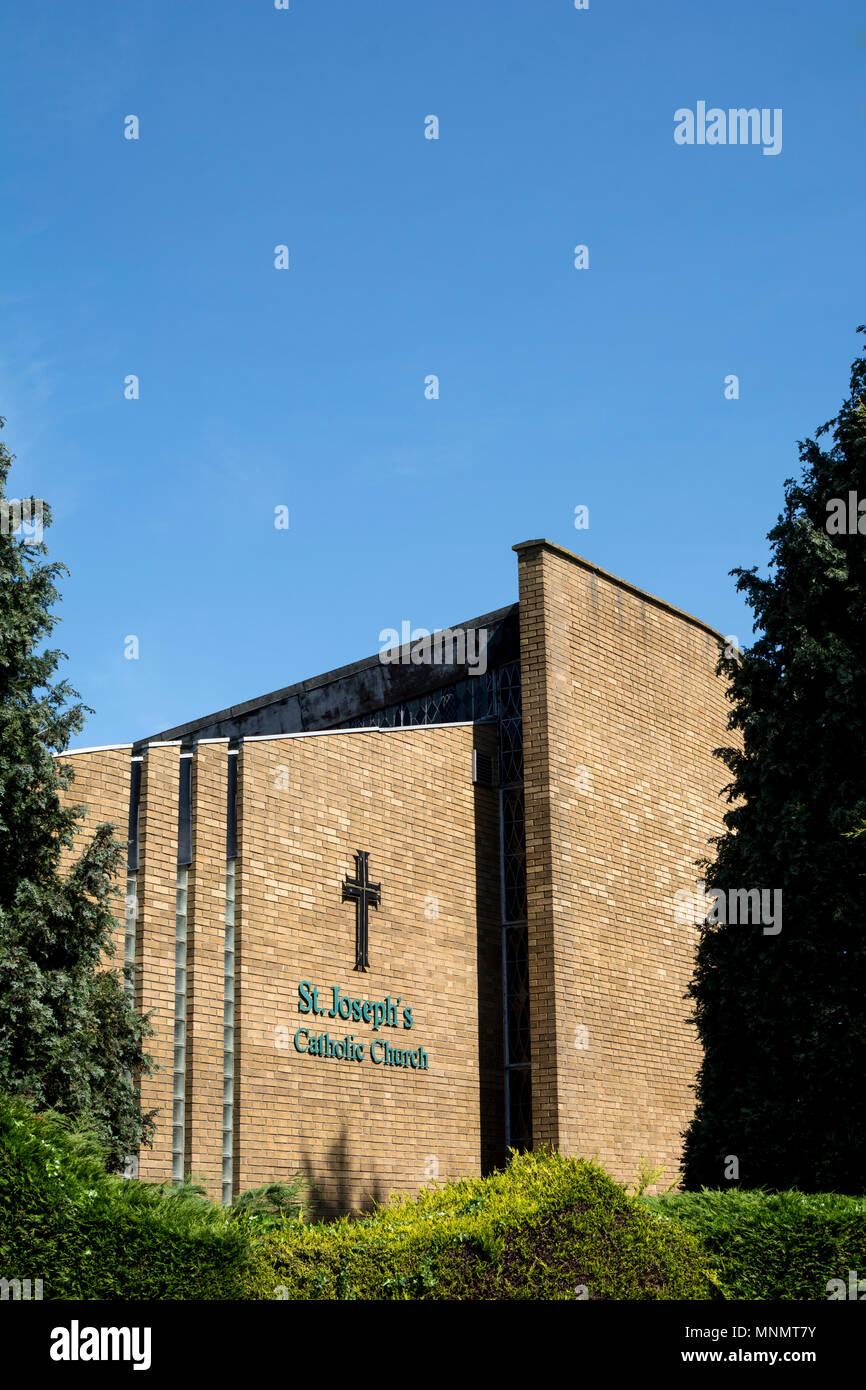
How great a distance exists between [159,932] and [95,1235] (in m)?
6.88

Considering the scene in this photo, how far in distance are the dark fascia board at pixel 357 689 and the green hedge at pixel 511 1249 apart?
1269cm

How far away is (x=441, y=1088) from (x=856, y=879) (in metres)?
6.60

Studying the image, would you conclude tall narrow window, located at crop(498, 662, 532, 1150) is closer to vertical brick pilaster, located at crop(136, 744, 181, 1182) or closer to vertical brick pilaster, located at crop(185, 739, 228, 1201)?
vertical brick pilaster, located at crop(185, 739, 228, 1201)

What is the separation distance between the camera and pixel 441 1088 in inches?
729

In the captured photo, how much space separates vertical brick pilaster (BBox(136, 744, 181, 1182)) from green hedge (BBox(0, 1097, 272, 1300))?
5.29 meters

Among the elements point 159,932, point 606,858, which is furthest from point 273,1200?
point 606,858

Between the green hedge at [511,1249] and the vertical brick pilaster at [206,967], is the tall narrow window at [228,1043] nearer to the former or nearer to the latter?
the vertical brick pilaster at [206,967]

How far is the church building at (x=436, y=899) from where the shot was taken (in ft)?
50.3

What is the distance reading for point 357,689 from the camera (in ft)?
75.0

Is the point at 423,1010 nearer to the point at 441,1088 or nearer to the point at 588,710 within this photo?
the point at 441,1088

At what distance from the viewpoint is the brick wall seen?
18.9m

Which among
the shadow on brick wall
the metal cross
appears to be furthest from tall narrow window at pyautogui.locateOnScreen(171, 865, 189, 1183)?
the metal cross

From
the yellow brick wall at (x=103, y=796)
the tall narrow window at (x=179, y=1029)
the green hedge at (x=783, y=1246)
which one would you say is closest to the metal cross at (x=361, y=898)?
the tall narrow window at (x=179, y=1029)
